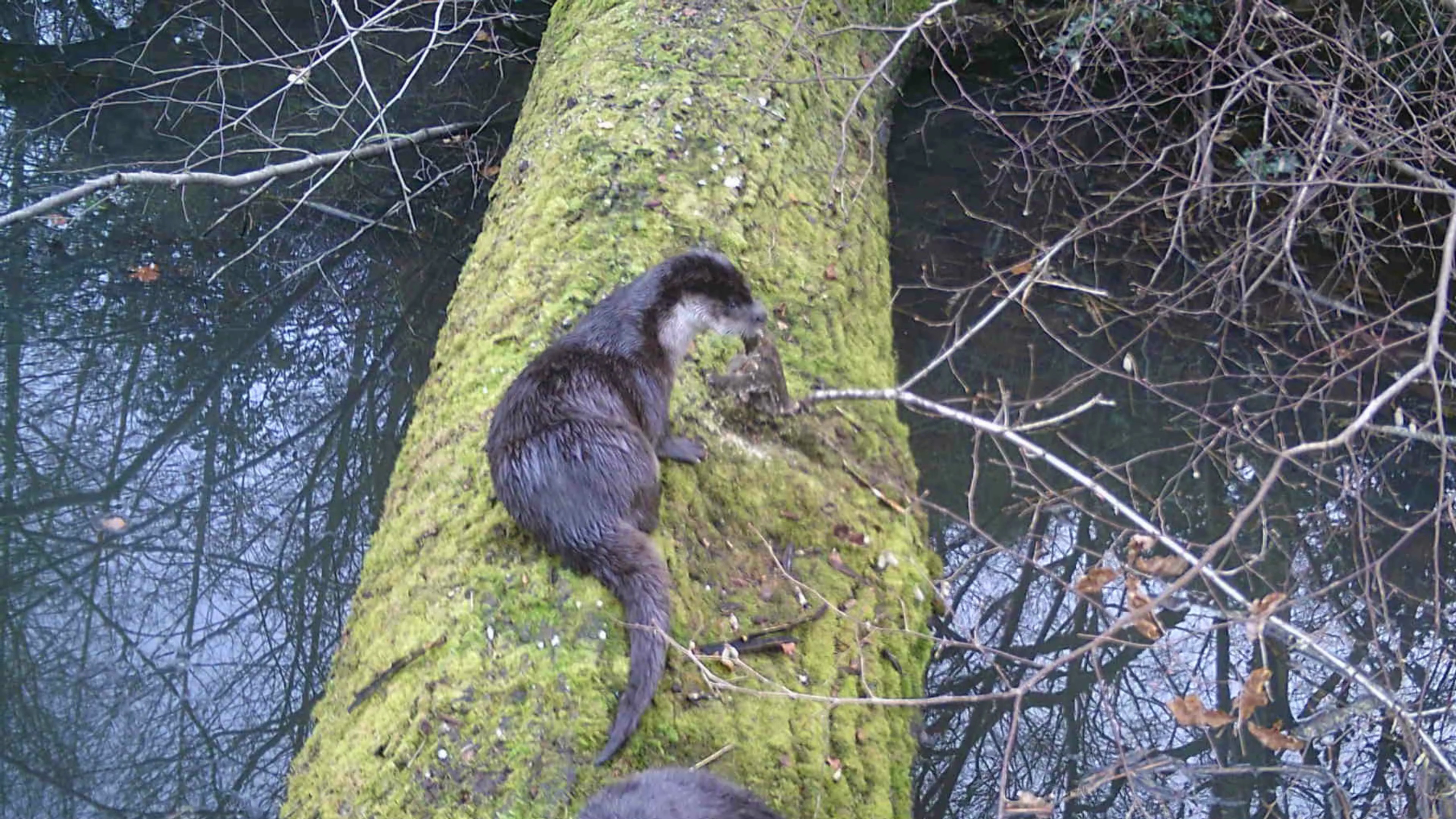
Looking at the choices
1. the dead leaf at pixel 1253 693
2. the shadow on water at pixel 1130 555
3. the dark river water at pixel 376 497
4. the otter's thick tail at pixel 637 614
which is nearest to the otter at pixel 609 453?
the otter's thick tail at pixel 637 614

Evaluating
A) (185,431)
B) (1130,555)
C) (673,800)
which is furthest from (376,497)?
(1130,555)

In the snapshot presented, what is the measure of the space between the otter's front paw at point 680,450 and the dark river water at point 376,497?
78 centimetres

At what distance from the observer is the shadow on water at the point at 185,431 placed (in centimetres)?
357

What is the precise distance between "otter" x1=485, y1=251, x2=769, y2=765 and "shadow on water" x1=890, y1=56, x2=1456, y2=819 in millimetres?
778

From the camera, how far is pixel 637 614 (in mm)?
2203

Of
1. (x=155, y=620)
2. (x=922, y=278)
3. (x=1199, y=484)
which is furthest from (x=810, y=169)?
(x=155, y=620)

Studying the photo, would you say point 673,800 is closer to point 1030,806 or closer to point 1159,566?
point 1030,806

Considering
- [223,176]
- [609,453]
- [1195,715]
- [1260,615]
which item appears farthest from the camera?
[223,176]

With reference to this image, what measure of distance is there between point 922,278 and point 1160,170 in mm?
1650

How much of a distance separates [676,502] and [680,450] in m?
0.14

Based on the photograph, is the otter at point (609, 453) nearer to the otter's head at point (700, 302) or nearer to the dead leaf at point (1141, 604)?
the otter's head at point (700, 302)

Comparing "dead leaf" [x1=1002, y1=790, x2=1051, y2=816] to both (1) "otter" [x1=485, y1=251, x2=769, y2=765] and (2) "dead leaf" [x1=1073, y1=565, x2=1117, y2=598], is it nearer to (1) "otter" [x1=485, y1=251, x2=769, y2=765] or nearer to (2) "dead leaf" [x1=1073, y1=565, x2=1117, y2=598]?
(2) "dead leaf" [x1=1073, y1=565, x2=1117, y2=598]

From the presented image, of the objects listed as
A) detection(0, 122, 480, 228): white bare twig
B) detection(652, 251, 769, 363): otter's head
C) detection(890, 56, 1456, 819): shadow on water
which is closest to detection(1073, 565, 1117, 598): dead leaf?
detection(890, 56, 1456, 819): shadow on water

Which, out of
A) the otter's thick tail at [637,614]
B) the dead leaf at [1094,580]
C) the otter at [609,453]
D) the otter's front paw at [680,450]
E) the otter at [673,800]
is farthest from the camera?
the otter's front paw at [680,450]
